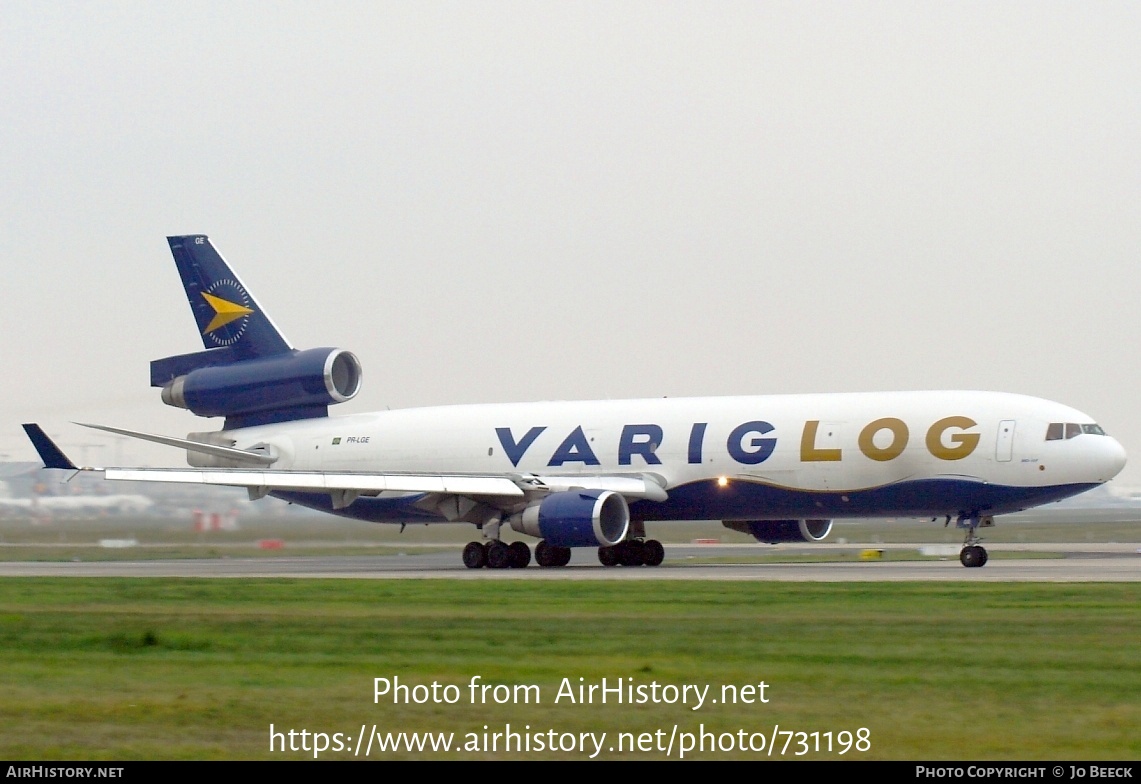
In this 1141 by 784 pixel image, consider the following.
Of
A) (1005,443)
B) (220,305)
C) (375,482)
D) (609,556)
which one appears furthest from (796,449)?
(220,305)

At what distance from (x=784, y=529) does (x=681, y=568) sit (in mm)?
6216

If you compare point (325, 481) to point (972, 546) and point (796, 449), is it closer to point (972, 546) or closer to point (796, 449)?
point (796, 449)

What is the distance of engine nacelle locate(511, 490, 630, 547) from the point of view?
1444 inches

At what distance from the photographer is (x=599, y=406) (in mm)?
41719

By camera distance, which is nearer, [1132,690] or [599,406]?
[1132,690]

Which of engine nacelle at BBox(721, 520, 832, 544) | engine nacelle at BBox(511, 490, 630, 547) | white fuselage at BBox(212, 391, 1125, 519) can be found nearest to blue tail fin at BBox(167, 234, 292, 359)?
white fuselage at BBox(212, 391, 1125, 519)

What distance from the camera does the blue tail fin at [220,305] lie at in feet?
151

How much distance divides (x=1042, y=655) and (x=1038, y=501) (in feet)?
70.5

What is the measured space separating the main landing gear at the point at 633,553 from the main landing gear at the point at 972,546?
7.49 meters

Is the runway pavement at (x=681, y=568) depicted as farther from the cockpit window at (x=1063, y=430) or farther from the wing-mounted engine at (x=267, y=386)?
the wing-mounted engine at (x=267, y=386)

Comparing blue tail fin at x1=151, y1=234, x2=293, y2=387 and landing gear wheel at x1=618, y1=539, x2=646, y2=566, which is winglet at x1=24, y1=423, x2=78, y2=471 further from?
landing gear wheel at x1=618, y1=539, x2=646, y2=566

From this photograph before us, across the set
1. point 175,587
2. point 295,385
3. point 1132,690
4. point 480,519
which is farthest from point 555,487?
point 1132,690

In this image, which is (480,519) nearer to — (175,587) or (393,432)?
(393,432)
